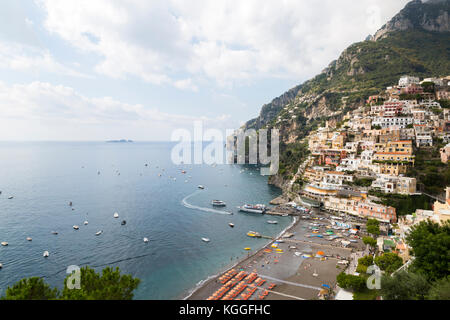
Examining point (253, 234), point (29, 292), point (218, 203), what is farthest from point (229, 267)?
point (218, 203)

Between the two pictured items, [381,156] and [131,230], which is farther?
[381,156]

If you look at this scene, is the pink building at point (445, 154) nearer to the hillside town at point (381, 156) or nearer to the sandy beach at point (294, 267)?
the hillside town at point (381, 156)

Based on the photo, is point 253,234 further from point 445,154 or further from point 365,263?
point 445,154

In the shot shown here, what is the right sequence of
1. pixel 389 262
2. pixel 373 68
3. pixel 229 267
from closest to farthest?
1. pixel 389 262
2. pixel 229 267
3. pixel 373 68

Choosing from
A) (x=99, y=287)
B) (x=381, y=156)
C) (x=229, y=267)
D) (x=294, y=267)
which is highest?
(x=381, y=156)

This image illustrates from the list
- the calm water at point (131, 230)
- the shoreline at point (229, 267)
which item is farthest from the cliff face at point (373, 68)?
the shoreline at point (229, 267)
